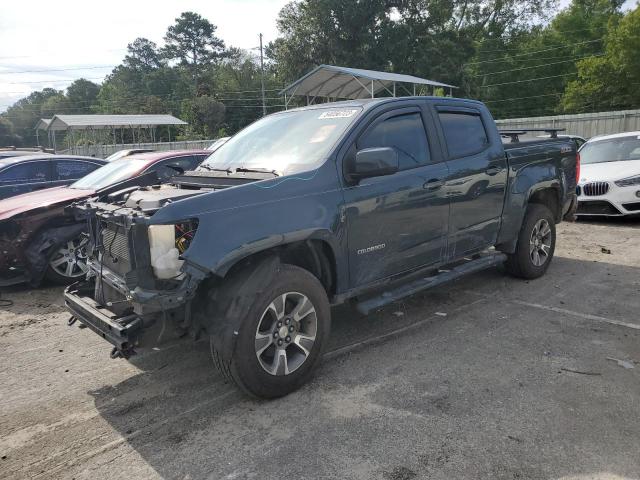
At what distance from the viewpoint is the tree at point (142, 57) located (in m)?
96.2

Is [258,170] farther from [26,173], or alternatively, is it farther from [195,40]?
[195,40]

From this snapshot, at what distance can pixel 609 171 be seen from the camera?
9.70 metres

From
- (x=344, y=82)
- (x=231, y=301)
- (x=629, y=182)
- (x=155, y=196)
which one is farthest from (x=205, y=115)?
(x=231, y=301)

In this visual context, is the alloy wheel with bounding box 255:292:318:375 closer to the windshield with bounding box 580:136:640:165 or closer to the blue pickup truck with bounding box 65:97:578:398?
the blue pickup truck with bounding box 65:97:578:398

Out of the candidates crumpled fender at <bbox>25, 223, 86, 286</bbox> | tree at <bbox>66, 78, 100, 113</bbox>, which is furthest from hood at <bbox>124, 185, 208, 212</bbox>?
tree at <bbox>66, 78, 100, 113</bbox>

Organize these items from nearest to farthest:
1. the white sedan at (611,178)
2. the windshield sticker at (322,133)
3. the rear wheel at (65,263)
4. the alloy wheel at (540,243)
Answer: the windshield sticker at (322,133) → the alloy wheel at (540,243) → the rear wheel at (65,263) → the white sedan at (611,178)

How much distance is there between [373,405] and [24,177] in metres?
7.74

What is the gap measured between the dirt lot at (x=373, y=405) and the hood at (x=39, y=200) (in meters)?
1.73

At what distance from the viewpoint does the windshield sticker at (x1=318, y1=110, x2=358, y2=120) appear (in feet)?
13.8

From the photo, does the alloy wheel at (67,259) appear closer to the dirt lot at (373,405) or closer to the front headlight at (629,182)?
the dirt lot at (373,405)

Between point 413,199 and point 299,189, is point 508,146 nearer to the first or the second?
point 413,199

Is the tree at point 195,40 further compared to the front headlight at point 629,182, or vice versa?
the tree at point 195,40

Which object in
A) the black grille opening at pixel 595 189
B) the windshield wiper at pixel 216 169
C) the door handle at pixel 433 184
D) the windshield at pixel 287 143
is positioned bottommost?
the black grille opening at pixel 595 189

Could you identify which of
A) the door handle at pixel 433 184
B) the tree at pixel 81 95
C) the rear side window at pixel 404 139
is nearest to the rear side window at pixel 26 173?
the rear side window at pixel 404 139
